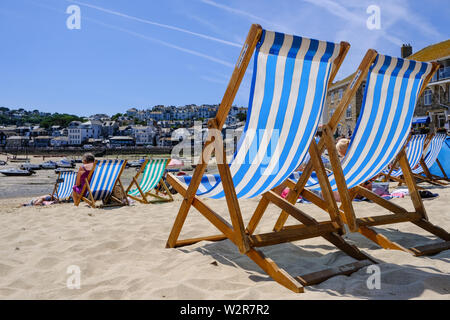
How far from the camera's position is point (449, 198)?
15.0ft

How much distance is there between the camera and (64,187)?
25.3 ft

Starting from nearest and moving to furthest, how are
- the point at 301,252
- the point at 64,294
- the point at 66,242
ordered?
1. the point at 64,294
2. the point at 301,252
3. the point at 66,242

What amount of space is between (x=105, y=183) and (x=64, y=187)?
2.63m

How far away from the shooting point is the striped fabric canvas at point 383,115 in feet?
7.87

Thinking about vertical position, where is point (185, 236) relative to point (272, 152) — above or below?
below

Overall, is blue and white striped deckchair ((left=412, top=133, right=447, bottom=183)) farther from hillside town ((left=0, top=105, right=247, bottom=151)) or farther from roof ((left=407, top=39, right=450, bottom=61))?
hillside town ((left=0, top=105, right=247, bottom=151))

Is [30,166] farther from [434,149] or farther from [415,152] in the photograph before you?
[434,149]

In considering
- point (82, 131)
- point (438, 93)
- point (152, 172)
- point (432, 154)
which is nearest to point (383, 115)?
point (152, 172)

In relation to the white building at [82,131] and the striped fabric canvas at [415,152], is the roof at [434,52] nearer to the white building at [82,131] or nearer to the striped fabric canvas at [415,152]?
the striped fabric canvas at [415,152]

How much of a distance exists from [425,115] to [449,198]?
27.6m

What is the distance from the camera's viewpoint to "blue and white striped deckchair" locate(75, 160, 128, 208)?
5.62 metres
